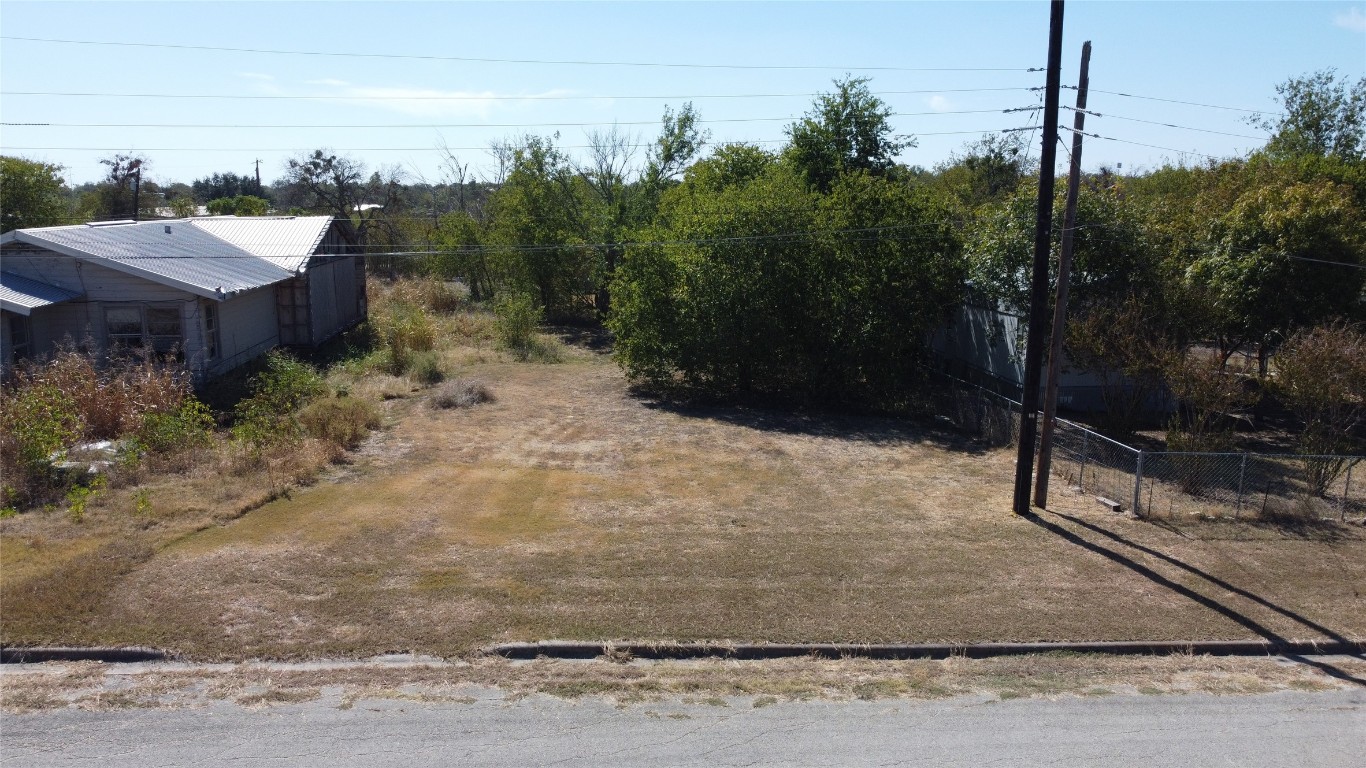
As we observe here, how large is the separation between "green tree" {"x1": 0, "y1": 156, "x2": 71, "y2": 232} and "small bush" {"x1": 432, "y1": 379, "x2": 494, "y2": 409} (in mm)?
24231

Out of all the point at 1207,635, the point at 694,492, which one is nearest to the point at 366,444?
the point at 694,492

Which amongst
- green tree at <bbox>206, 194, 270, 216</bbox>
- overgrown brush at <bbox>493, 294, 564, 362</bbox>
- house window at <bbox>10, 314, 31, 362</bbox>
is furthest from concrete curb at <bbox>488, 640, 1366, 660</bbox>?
green tree at <bbox>206, 194, 270, 216</bbox>

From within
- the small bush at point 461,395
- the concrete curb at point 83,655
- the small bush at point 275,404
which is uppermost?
the small bush at point 275,404

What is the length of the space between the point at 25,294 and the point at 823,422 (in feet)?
57.4

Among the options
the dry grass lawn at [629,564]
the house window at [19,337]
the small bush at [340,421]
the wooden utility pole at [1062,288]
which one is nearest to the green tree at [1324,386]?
the dry grass lawn at [629,564]

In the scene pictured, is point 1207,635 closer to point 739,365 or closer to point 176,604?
point 176,604

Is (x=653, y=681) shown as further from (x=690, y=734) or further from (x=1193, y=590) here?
A: (x=1193, y=590)

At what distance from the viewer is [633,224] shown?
35031 mm

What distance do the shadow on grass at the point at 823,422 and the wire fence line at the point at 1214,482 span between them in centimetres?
206

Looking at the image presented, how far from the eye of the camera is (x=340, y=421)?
16.7m

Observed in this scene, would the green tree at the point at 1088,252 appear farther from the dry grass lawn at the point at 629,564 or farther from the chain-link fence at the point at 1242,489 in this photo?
the dry grass lawn at the point at 629,564

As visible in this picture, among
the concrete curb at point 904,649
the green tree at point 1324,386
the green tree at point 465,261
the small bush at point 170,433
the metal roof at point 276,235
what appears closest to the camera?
the concrete curb at point 904,649

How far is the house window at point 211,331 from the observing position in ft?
69.3

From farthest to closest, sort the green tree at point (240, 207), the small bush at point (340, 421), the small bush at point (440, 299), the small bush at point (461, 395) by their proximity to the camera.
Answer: the green tree at point (240, 207)
the small bush at point (440, 299)
the small bush at point (461, 395)
the small bush at point (340, 421)
